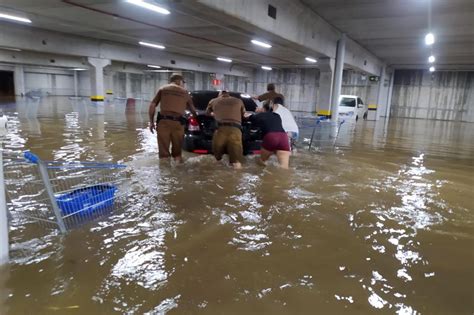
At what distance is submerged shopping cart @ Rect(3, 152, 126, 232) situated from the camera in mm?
3021

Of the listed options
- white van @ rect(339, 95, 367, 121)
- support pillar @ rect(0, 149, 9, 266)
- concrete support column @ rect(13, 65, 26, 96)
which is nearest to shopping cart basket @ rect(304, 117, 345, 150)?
support pillar @ rect(0, 149, 9, 266)

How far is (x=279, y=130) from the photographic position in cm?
600

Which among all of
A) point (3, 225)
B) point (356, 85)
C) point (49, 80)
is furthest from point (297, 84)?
point (3, 225)

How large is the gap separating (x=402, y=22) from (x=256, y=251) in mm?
10571

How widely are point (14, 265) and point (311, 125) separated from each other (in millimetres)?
7075

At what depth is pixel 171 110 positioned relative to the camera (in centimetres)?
582

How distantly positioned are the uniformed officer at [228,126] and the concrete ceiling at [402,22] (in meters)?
5.11

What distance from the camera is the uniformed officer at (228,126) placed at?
5.88 m

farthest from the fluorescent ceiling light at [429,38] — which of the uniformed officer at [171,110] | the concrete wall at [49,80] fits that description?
the concrete wall at [49,80]

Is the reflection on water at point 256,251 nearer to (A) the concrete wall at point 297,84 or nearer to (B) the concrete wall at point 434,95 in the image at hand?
(B) the concrete wall at point 434,95

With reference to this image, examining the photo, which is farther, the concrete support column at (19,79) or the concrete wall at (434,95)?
the concrete support column at (19,79)

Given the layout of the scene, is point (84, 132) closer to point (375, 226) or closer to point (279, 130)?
point (279, 130)

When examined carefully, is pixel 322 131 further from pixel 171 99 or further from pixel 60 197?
pixel 60 197

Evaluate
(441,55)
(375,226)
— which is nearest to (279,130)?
(375,226)
